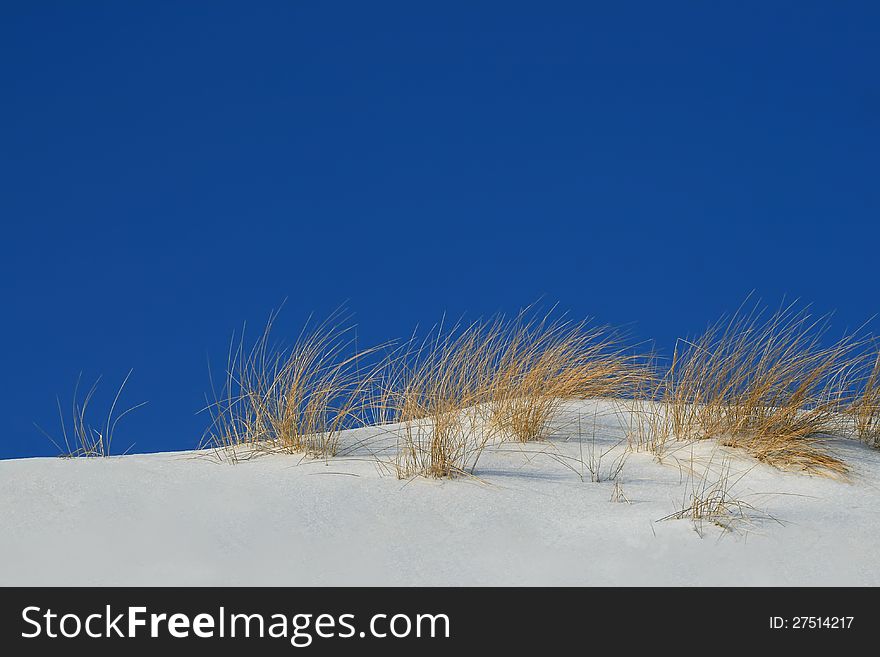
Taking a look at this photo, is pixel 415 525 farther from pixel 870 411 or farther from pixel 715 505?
pixel 870 411

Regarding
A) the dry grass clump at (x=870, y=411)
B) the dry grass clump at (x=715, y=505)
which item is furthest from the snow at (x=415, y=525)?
the dry grass clump at (x=870, y=411)

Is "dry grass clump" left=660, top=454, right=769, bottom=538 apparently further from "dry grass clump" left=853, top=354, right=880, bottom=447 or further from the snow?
"dry grass clump" left=853, top=354, right=880, bottom=447

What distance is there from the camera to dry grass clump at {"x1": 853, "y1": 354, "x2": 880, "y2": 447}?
4.04 m

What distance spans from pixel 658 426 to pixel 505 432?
69 cm

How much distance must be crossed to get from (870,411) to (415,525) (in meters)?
2.40

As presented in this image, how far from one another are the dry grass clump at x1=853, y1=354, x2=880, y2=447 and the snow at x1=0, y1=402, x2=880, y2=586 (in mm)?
613

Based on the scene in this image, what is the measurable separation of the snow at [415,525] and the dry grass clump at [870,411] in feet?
2.01

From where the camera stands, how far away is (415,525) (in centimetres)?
276

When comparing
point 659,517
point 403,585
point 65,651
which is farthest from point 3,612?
point 659,517

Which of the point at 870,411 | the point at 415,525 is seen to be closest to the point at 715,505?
the point at 415,525

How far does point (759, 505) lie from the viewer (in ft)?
9.89

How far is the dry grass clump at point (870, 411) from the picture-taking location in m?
4.04

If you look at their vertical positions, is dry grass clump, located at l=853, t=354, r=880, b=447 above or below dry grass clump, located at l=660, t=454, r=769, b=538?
above

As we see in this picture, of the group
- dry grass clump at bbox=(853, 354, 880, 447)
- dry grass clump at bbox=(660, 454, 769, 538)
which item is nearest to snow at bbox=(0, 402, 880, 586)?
dry grass clump at bbox=(660, 454, 769, 538)
